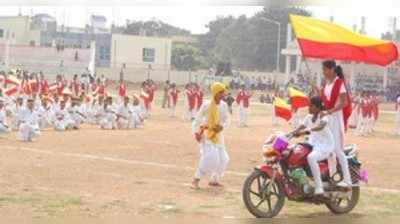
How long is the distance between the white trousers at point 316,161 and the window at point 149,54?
63414 mm

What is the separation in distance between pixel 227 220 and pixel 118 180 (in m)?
3.95

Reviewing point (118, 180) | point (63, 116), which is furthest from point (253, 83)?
point (118, 180)

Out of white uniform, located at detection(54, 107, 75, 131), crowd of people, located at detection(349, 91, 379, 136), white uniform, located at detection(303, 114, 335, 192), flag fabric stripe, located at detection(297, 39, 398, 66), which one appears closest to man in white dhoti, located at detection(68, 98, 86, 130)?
white uniform, located at detection(54, 107, 75, 131)

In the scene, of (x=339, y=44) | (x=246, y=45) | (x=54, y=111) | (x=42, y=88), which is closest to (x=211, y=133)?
(x=339, y=44)

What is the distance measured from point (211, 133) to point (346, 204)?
269 cm

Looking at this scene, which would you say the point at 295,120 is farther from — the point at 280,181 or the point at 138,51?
the point at 138,51

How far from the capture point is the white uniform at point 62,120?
78.1 feet

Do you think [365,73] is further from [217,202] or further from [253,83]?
[217,202]

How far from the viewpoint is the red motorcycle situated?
852 cm

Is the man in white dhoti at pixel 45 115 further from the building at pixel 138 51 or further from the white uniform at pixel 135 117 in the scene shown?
the building at pixel 138 51

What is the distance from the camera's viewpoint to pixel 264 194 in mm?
8539

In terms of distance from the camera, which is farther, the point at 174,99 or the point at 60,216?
the point at 174,99

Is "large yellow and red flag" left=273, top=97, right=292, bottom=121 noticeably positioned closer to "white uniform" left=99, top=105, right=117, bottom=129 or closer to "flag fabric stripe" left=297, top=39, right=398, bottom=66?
"white uniform" left=99, top=105, right=117, bottom=129

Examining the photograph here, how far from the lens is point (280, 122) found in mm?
33625
